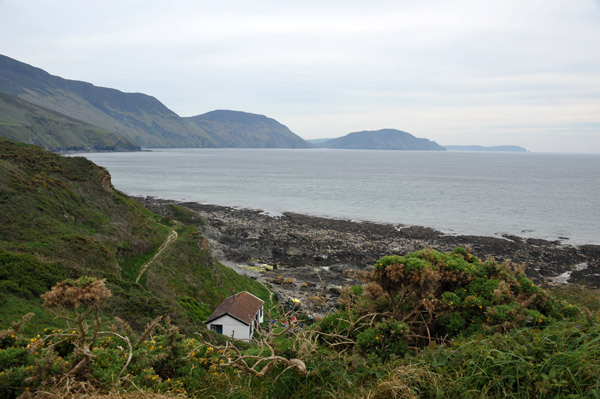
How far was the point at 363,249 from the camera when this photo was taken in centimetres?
5116

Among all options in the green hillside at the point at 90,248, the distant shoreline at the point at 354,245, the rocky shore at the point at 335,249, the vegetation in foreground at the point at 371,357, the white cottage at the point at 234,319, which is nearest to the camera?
the vegetation in foreground at the point at 371,357

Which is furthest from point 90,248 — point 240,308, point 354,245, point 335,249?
point 354,245

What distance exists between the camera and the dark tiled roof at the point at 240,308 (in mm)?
24250

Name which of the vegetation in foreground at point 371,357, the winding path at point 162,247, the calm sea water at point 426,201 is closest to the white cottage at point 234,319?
the winding path at point 162,247

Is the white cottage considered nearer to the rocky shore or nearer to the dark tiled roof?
the dark tiled roof

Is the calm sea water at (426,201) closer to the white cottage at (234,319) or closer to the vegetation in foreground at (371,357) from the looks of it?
the white cottage at (234,319)

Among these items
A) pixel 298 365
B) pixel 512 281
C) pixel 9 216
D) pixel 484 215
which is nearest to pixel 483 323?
pixel 512 281

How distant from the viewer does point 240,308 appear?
25.0 metres

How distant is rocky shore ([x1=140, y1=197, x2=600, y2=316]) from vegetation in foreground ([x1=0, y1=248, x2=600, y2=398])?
87.8 feet

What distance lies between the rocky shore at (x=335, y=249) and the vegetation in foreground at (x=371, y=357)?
2675 centimetres

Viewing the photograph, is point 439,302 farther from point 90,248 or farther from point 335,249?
point 335,249

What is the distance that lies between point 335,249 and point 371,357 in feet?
146

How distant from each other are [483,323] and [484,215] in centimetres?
7139

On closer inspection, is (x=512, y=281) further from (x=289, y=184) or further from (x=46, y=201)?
(x=289, y=184)
